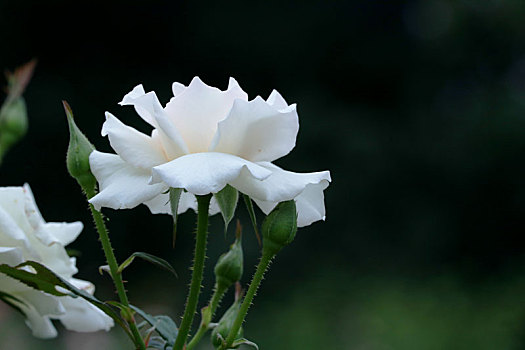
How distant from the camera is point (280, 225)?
0.40 m

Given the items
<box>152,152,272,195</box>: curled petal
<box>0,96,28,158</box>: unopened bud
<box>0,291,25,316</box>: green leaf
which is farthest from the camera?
<box>0,96,28,158</box>: unopened bud

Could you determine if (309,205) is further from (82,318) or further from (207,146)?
(82,318)

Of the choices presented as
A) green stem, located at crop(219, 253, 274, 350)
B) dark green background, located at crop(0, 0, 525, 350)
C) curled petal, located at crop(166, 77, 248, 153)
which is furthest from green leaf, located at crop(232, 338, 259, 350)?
dark green background, located at crop(0, 0, 525, 350)

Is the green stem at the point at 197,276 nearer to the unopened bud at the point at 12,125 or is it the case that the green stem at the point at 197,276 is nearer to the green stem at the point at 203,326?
the green stem at the point at 203,326

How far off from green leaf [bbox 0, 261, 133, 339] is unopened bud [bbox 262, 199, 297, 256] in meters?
0.09

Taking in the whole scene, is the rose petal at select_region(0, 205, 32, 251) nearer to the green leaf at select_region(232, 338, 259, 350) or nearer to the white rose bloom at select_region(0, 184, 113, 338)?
the white rose bloom at select_region(0, 184, 113, 338)

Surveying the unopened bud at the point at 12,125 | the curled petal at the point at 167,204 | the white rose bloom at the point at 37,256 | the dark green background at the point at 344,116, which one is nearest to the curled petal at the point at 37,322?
the white rose bloom at the point at 37,256

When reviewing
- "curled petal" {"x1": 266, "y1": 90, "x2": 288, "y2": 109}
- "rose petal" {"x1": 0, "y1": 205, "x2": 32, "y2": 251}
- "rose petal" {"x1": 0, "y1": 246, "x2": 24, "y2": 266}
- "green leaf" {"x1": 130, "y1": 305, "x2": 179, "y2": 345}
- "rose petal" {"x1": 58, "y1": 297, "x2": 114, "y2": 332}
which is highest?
"curled petal" {"x1": 266, "y1": 90, "x2": 288, "y2": 109}

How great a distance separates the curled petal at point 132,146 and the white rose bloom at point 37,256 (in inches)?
3.1

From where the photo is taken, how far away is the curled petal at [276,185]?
1.21 feet

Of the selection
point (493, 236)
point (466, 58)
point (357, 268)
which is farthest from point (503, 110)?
point (357, 268)

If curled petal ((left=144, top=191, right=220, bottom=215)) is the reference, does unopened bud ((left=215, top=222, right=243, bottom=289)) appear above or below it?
below

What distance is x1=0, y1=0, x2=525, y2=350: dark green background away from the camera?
3.84 metres

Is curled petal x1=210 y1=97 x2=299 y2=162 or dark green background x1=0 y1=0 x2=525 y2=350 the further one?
dark green background x1=0 y1=0 x2=525 y2=350
